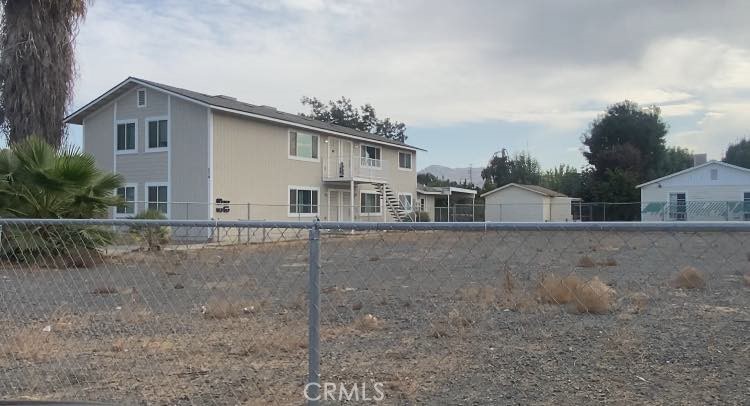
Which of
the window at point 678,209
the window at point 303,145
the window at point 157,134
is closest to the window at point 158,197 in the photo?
the window at point 157,134

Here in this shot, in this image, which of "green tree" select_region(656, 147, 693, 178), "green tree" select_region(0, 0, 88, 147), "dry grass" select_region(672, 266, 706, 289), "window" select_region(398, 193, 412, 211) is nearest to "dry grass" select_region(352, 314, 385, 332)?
"dry grass" select_region(672, 266, 706, 289)

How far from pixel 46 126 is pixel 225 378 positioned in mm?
20748

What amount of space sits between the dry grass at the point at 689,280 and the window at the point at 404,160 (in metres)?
32.2

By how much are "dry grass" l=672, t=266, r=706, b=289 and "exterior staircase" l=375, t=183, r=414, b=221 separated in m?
27.7

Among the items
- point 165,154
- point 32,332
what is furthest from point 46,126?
point 32,332

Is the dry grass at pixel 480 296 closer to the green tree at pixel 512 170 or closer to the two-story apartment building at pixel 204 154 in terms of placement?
the two-story apartment building at pixel 204 154

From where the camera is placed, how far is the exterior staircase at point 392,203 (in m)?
37.5

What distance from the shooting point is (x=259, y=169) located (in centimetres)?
2897

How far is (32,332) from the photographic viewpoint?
714 cm

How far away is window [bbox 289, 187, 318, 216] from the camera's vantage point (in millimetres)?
31141

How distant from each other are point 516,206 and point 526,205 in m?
0.86

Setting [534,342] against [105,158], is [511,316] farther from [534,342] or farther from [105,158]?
[105,158]

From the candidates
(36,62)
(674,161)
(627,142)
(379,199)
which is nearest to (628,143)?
(627,142)

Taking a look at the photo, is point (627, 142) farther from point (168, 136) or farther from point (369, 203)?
point (168, 136)
